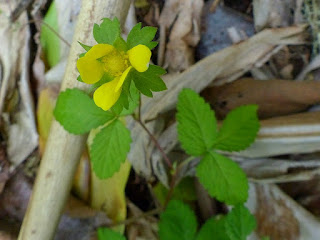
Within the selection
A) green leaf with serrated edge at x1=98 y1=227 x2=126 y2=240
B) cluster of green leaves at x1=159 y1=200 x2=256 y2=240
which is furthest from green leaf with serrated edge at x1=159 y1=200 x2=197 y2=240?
green leaf with serrated edge at x1=98 y1=227 x2=126 y2=240

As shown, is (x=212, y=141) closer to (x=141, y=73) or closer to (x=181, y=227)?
(x=181, y=227)

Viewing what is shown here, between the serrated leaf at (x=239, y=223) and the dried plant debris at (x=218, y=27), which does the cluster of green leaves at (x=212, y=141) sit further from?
the dried plant debris at (x=218, y=27)

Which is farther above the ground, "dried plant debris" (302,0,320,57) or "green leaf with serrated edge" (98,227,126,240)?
"dried plant debris" (302,0,320,57)

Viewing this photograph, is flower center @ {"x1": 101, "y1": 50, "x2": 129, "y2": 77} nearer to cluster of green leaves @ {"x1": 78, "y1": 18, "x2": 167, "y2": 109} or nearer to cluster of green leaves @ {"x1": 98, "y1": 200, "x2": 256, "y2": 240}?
cluster of green leaves @ {"x1": 78, "y1": 18, "x2": 167, "y2": 109}

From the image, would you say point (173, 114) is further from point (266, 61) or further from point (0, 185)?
point (0, 185)

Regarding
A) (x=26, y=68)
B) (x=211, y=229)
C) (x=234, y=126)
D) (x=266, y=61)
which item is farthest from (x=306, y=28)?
(x=26, y=68)

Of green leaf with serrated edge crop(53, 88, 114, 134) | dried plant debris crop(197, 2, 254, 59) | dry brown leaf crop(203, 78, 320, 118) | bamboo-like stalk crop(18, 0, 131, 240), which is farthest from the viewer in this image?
dried plant debris crop(197, 2, 254, 59)
